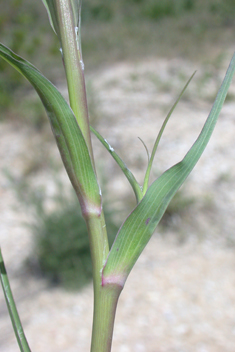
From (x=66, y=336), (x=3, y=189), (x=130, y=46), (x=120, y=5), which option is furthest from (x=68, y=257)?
(x=120, y=5)

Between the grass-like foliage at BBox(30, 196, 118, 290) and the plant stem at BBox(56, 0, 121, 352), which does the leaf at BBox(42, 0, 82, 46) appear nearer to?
the plant stem at BBox(56, 0, 121, 352)

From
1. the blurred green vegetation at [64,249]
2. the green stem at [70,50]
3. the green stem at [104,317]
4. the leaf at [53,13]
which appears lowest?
the green stem at [104,317]

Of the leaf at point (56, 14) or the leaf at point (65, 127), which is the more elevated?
the leaf at point (56, 14)

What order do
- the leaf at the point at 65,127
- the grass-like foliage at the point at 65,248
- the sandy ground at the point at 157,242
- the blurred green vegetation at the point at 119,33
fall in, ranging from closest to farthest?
the leaf at the point at 65,127
the sandy ground at the point at 157,242
the grass-like foliage at the point at 65,248
the blurred green vegetation at the point at 119,33

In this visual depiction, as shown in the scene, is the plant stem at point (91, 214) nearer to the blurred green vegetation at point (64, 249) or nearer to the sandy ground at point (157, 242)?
the sandy ground at point (157, 242)

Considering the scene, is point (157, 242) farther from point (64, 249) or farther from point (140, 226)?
point (140, 226)

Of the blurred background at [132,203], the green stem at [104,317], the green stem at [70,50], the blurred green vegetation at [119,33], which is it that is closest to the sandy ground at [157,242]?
the blurred background at [132,203]
